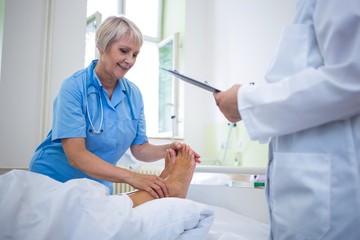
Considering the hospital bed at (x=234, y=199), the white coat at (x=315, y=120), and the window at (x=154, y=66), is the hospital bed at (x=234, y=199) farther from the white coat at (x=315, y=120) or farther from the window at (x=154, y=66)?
the window at (x=154, y=66)

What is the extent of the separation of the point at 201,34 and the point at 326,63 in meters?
3.36

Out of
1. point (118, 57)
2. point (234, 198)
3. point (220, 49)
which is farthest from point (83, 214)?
point (220, 49)

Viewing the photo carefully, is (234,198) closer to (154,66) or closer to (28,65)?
(28,65)

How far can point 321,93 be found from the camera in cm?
59

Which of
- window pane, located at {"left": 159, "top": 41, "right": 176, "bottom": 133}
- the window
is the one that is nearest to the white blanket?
the window

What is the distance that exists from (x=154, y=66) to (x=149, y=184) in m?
2.95

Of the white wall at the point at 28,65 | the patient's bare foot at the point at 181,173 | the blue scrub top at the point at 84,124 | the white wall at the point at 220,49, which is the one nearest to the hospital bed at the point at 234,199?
the patient's bare foot at the point at 181,173

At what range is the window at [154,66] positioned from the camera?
3723 millimetres

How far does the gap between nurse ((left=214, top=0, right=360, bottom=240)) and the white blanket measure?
1.15 ft

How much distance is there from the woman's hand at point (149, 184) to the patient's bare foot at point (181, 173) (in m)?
0.07

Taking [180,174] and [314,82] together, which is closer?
[314,82]

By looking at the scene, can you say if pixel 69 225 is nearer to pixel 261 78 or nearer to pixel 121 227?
pixel 121 227

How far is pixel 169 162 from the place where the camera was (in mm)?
1460

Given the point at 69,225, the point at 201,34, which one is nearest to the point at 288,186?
the point at 69,225
